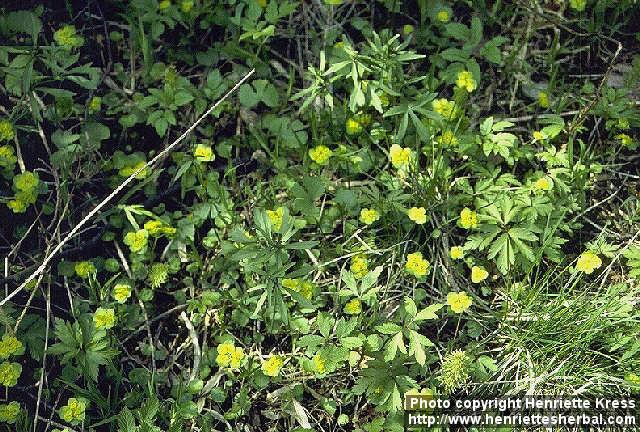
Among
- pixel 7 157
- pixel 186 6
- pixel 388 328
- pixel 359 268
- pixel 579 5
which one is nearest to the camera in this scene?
pixel 388 328

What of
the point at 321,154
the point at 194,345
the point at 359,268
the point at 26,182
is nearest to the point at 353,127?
the point at 321,154

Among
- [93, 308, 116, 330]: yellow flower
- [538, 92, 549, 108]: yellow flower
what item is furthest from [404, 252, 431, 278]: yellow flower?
[93, 308, 116, 330]: yellow flower

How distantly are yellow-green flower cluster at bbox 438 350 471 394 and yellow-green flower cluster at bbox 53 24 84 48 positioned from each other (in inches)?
77.9

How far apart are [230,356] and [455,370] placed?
0.77m

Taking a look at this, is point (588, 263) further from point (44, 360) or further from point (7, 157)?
point (7, 157)

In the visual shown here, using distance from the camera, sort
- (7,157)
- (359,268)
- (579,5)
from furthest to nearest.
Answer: (579,5) < (7,157) < (359,268)

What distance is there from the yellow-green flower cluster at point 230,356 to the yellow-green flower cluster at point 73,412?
0.46 metres

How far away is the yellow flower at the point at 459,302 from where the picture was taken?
253 cm

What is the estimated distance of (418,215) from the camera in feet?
8.82

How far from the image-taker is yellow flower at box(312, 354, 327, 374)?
95.4 inches

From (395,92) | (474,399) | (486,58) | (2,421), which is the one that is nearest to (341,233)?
(395,92)

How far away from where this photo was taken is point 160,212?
2.82 m

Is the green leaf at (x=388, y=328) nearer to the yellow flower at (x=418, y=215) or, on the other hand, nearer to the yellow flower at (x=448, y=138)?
the yellow flower at (x=418, y=215)

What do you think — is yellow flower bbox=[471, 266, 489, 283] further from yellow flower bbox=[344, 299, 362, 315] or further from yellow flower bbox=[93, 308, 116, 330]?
yellow flower bbox=[93, 308, 116, 330]
